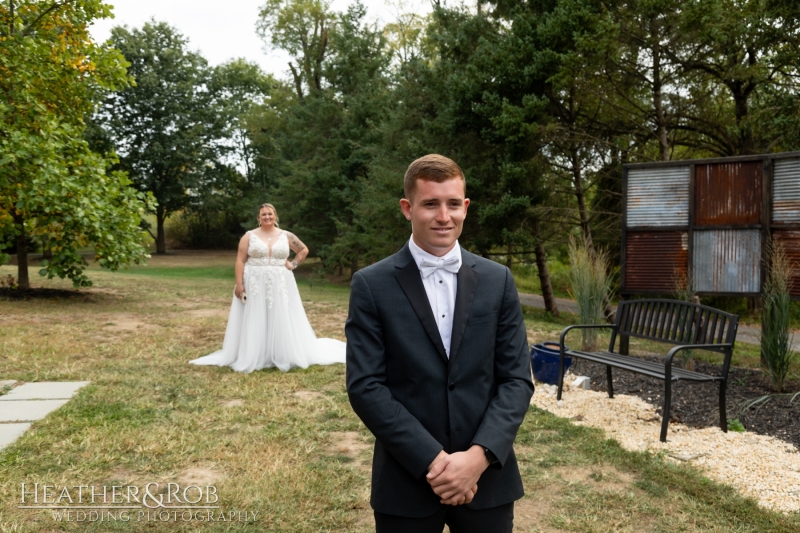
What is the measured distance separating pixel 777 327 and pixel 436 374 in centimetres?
550

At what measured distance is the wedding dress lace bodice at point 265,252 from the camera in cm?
876

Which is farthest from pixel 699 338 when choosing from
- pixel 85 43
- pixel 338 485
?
pixel 85 43

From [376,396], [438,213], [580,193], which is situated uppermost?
[580,193]

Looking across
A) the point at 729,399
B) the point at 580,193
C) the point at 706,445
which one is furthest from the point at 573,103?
the point at 706,445

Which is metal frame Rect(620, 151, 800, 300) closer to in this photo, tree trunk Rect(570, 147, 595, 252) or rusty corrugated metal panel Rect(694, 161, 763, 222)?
rusty corrugated metal panel Rect(694, 161, 763, 222)

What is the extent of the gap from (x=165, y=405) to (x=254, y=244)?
2.92m

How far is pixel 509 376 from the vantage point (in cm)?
236

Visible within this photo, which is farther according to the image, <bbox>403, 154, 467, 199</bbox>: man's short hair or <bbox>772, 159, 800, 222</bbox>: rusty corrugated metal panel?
<bbox>772, 159, 800, 222</bbox>: rusty corrugated metal panel

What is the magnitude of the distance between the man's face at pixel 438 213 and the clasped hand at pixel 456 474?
2.28 ft

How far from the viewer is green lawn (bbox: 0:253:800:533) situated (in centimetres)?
389

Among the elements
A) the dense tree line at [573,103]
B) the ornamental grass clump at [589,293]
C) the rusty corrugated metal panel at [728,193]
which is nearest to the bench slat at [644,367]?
the ornamental grass clump at [589,293]

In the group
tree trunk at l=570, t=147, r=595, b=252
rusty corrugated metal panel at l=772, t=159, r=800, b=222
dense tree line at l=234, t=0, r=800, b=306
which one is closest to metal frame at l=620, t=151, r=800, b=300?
rusty corrugated metal panel at l=772, t=159, r=800, b=222

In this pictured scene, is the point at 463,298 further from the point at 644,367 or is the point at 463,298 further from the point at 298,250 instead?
the point at 298,250

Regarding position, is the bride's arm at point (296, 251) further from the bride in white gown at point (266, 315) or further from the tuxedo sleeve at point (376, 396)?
the tuxedo sleeve at point (376, 396)
